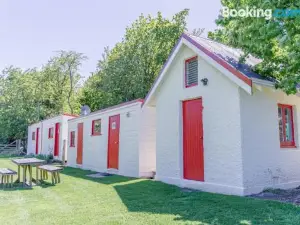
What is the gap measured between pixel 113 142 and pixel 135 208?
6736 mm

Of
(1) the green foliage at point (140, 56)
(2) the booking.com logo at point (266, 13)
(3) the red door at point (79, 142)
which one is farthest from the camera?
(1) the green foliage at point (140, 56)

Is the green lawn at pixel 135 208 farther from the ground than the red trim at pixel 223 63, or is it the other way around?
the red trim at pixel 223 63

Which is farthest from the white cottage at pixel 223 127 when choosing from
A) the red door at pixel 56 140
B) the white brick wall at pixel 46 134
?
the red door at pixel 56 140

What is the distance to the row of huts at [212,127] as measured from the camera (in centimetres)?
699

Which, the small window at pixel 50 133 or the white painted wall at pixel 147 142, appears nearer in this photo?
the white painted wall at pixel 147 142

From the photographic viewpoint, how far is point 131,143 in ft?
36.0

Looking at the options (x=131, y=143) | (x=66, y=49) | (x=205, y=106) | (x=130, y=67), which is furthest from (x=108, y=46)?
(x=205, y=106)

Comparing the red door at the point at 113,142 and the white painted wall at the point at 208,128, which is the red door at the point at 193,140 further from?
the red door at the point at 113,142

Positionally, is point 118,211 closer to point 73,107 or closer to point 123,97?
point 123,97

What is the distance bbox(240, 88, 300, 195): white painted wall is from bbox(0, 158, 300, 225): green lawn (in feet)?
3.77

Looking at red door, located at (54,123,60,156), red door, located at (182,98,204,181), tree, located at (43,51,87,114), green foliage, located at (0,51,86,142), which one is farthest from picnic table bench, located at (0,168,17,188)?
tree, located at (43,51,87,114)

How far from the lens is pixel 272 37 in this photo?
6090 mm

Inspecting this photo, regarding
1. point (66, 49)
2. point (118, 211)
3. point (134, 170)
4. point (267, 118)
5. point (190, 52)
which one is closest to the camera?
point (118, 211)

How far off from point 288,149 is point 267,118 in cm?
133
